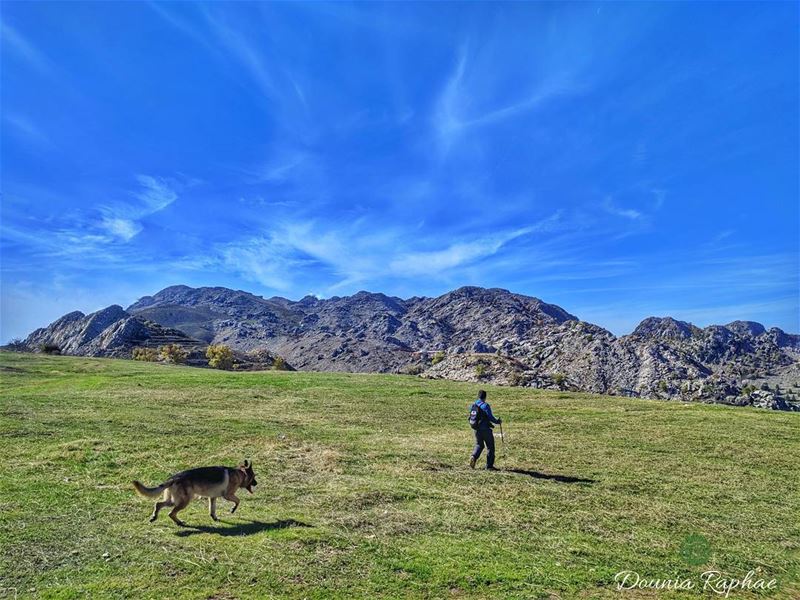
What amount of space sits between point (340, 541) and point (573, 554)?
5.20 m

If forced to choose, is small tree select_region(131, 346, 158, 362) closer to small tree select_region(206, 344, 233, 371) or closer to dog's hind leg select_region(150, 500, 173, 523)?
small tree select_region(206, 344, 233, 371)

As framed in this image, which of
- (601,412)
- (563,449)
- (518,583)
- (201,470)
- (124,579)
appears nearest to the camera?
(124,579)

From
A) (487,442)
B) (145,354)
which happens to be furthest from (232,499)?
(145,354)

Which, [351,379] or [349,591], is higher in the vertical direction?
[351,379]

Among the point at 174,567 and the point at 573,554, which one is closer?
the point at 174,567

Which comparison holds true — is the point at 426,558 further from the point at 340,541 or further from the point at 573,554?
the point at 573,554

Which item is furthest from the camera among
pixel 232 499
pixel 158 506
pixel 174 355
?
pixel 174 355

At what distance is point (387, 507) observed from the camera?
13.0m

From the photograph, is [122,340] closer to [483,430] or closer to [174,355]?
[174,355]

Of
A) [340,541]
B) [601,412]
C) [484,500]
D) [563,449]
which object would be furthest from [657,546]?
[601,412]

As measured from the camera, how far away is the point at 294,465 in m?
16.9

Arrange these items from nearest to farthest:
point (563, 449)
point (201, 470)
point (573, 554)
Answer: point (573, 554) → point (201, 470) → point (563, 449)

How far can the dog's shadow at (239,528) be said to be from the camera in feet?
34.9

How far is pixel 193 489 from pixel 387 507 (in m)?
4.96
